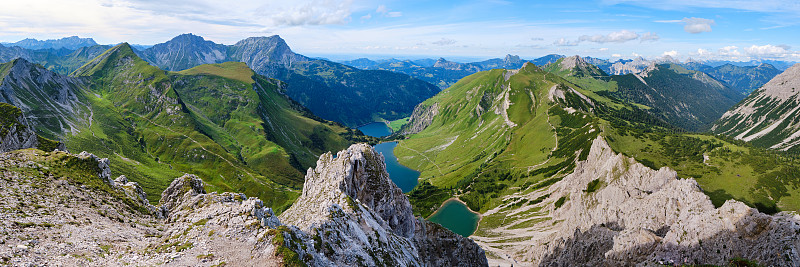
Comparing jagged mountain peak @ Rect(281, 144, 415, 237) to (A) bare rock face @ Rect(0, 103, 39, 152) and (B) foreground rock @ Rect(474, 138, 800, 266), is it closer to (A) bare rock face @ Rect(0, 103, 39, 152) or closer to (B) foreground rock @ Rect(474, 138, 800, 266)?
(B) foreground rock @ Rect(474, 138, 800, 266)

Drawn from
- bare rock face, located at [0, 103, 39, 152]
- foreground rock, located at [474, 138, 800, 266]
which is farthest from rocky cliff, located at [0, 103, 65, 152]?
foreground rock, located at [474, 138, 800, 266]

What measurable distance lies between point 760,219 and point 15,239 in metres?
101

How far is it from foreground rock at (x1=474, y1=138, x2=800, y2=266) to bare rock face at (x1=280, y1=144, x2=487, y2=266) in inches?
1301

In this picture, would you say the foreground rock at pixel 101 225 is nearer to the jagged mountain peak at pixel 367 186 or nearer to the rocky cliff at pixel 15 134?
the jagged mountain peak at pixel 367 186

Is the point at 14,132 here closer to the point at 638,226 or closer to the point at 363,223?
the point at 363,223

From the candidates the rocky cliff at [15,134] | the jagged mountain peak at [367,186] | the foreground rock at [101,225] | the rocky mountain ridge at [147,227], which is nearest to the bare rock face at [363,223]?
the jagged mountain peak at [367,186]

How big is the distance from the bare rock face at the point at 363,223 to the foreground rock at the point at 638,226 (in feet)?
108

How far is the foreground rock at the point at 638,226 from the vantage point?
6012 centimetres

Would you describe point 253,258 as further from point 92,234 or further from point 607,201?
point 607,201

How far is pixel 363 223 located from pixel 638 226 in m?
95.8

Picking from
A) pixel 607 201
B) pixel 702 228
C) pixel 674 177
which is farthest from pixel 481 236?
pixel 702 228

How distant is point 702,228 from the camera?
67.2m

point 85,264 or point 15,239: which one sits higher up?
point 15,239

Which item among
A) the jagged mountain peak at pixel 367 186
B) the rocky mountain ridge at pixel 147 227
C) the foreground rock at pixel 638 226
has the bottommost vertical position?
the foreground rock at pixel 638 226
